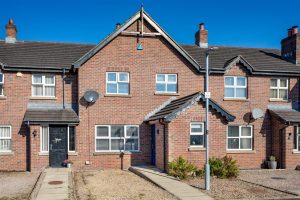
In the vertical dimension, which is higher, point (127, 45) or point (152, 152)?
point (127, 45)

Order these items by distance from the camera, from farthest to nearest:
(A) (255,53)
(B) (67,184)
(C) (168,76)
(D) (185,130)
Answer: (A) (255,53), (C) (168,76), (D) (185,130), (B) (67,184)

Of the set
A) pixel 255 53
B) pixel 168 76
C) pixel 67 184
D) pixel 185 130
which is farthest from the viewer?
pixel 255 53

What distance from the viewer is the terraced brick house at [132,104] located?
65.5 feet

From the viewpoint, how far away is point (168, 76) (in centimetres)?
2225

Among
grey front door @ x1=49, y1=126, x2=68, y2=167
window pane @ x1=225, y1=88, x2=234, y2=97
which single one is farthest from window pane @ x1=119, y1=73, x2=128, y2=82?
window pane @ x1=225, y1=88, x2=234, y2=97

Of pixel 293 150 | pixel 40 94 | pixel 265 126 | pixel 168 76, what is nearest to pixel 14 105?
pixel 40 94

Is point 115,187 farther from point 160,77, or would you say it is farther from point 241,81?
point 241,81

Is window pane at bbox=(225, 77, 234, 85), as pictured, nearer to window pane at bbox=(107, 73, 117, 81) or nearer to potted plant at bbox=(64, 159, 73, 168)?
window pane at bbox=(107, 73, 117, 81)

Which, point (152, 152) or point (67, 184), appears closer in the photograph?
point (67, 184)

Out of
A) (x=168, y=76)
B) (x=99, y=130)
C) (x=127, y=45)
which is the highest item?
(x=127, y=45)

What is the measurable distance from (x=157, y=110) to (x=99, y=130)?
144 inches

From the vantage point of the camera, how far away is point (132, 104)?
2158 centimetres

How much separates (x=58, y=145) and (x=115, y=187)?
22.1ft

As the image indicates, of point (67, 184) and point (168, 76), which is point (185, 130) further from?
point (67, 184)
